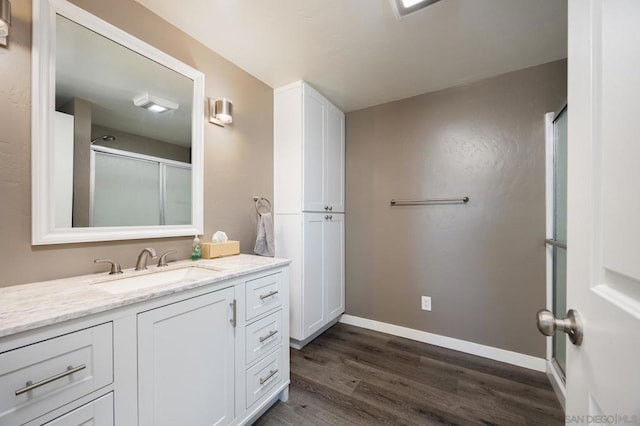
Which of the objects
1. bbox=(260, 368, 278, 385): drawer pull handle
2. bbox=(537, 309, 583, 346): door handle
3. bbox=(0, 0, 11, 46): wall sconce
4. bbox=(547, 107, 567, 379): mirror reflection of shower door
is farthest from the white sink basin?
bbox=(547, 107, 567, 379): mirror reflection of shower door

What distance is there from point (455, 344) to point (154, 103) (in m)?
2.91

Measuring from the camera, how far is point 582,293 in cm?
48

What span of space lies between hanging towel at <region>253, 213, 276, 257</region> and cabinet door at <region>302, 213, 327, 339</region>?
0.31 meters

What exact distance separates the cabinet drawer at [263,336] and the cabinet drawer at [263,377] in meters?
0.05

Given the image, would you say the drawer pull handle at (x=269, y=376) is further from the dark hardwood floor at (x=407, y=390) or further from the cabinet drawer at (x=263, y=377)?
the dark hardwood floor at (x=407, y=390)

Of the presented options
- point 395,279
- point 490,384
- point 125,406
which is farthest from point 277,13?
point 490,384

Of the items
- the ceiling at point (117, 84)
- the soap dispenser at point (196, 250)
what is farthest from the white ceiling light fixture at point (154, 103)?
the soap dispenser at point (196, 250)

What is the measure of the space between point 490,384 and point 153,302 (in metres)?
2.15

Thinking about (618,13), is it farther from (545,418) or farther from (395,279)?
(395,279)

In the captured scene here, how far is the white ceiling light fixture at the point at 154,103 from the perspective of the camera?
4.84 feet

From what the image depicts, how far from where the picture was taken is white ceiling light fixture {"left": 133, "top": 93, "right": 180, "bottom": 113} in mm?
1475

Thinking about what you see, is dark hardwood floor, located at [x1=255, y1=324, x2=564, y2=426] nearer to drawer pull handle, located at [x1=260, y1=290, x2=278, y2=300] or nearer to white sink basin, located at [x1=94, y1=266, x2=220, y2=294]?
drawer pull handle, located at [x1=260, y1=290, x2=278, y2=300]

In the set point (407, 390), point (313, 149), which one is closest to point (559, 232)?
point (407, 390)

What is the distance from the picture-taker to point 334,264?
8.55ft
